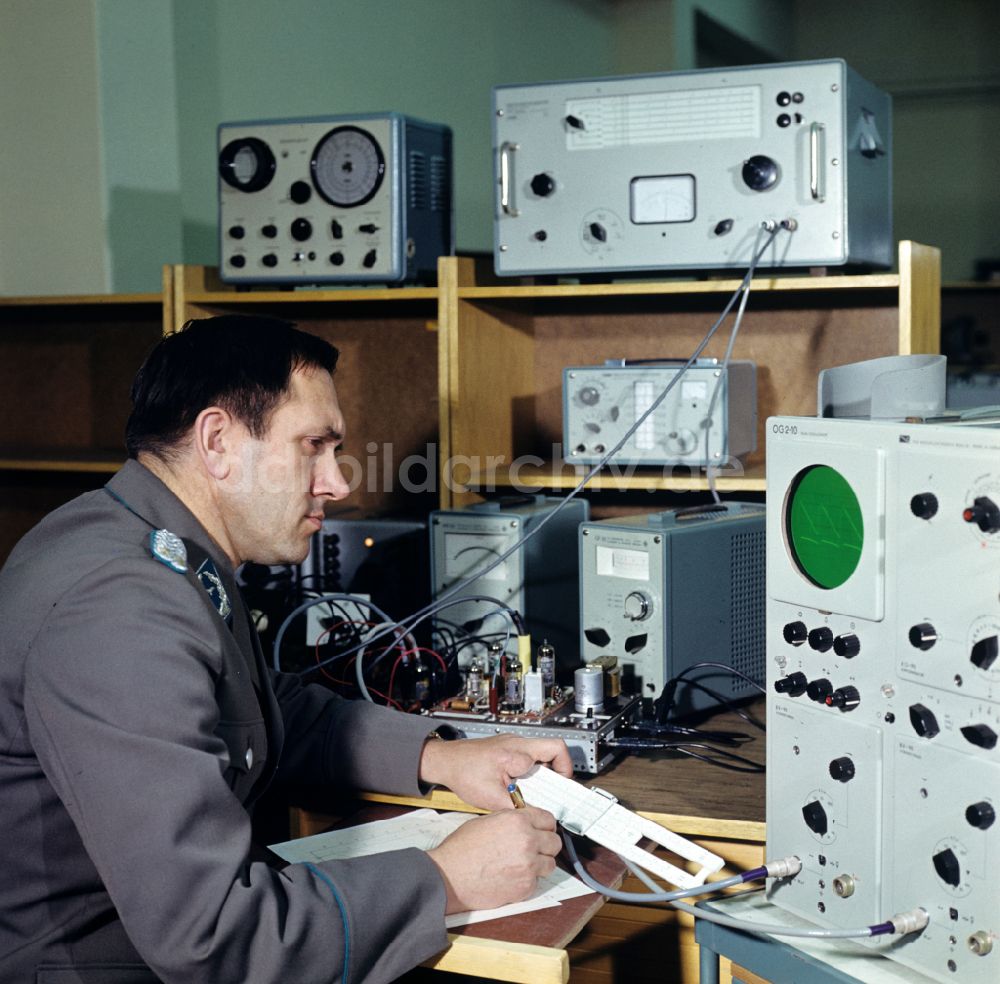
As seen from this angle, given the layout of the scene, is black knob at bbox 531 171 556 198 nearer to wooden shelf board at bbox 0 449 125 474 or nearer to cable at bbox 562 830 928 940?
wooden shelf board at bbox 0 449 125 474

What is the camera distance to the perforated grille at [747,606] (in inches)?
86.5

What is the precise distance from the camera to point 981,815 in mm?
1211

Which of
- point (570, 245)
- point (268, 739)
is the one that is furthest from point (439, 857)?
point (570, 245)

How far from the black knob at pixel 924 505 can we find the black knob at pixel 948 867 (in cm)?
33

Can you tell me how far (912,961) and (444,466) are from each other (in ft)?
4.70

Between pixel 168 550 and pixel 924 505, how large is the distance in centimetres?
82

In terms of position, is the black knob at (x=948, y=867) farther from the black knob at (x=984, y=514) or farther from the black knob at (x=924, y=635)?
the black knob at (x=984, y=514)

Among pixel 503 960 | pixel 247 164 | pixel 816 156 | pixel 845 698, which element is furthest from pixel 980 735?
pixel 247 164

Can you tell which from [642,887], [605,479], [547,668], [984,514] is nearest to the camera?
[984,514]

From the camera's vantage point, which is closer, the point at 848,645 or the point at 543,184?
the point at 848,645

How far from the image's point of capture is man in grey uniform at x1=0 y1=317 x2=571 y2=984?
124cm

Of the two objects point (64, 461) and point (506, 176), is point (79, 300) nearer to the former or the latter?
point (64, 461)

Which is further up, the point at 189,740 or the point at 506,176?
the point at 506,176

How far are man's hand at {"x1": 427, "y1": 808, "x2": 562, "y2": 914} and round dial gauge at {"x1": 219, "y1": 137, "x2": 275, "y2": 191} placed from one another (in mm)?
1636
